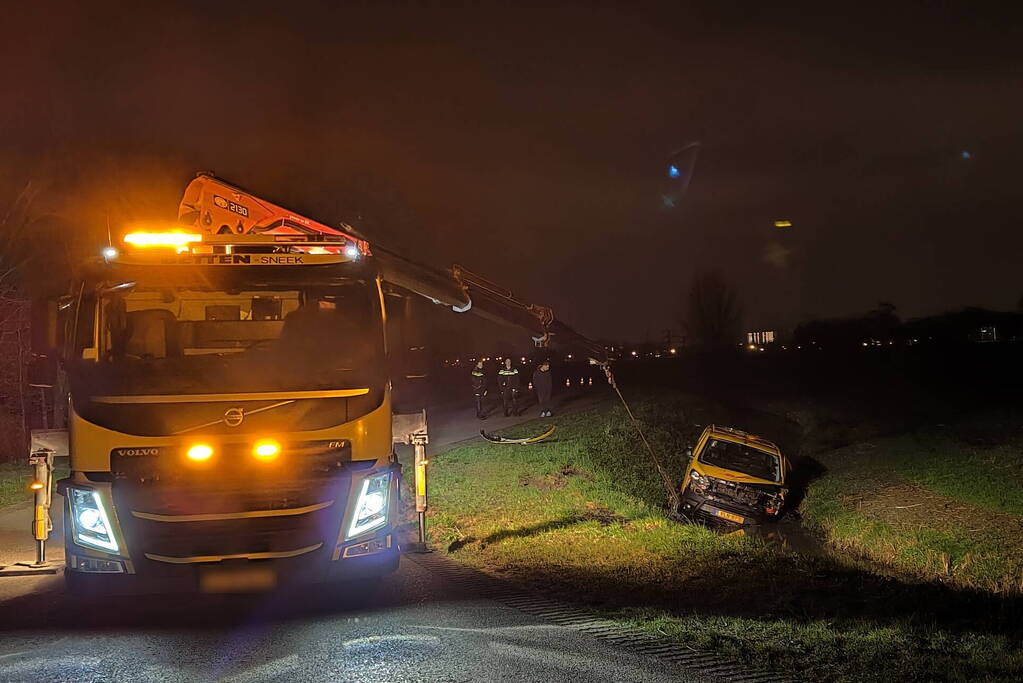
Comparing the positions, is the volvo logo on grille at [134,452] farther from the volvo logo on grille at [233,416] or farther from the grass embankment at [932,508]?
the grass embankment at [932,508]

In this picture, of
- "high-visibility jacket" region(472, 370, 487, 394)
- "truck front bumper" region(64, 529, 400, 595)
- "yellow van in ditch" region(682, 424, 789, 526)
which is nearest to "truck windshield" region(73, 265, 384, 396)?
"truck front bumper" region(64, 529, 400, 595)

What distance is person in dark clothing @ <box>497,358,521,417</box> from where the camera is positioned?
25.5m

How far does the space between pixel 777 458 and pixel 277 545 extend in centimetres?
→ 1147

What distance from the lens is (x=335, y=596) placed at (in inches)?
292

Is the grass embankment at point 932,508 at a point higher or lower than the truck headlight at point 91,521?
lower

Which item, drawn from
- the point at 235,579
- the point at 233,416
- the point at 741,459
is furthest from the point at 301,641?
the point at 741,459

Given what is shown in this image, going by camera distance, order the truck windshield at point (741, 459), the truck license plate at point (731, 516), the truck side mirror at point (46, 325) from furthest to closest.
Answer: the truck windshield at point (741, 459) < the truck license plate at point (731, 516) < the truck side mirror at point (46, 325)

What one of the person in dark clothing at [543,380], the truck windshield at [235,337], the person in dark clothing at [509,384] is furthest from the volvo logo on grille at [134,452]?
the person in dark clothing at [509,384]

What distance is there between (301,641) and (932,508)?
14288 mm

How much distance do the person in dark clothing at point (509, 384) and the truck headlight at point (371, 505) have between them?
1864 centimetres

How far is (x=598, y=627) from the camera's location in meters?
6.59

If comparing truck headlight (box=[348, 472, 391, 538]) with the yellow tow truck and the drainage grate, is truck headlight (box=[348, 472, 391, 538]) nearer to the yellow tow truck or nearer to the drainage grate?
the yellow tow truck

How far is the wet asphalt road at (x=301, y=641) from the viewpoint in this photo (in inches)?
211

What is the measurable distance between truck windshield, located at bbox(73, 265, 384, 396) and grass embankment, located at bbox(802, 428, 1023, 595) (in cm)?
776
